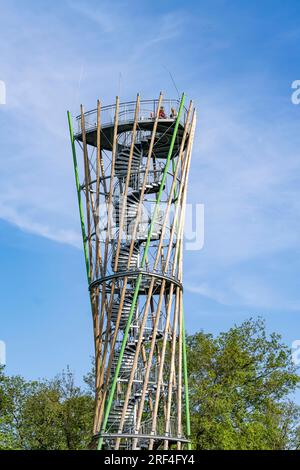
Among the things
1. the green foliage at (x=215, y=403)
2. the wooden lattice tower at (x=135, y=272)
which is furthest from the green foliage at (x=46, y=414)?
the wooden lattice tower at (x=135, y=272)

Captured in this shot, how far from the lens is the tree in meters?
37.2

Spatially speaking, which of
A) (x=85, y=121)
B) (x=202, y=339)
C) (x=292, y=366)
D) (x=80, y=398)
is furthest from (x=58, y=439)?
(x=85, y=121)

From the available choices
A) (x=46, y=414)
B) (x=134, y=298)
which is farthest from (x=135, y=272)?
(x=46, y=414)

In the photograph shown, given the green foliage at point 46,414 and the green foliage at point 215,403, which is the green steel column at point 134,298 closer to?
the green foliage at point 215,403

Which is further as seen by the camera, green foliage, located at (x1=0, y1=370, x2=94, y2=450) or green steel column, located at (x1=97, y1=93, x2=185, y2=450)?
green foliage, located at (x1=0, y1=370, x2=94, y2=450)

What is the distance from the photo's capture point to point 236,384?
39.8 m

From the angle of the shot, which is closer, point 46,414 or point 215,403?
point 215,403

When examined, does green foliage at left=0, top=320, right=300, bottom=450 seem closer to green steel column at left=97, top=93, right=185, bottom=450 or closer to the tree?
the tree

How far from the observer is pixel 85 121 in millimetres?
31891

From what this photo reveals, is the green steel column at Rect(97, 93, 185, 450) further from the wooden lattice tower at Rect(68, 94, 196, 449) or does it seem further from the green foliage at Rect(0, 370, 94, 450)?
the green foliage at Rect(0, 370, 94, 450)

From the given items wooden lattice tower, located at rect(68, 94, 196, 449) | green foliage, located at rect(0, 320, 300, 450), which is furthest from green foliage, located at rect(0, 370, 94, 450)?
wooden lattice tower, located at rect(68, 94, 196, 449)

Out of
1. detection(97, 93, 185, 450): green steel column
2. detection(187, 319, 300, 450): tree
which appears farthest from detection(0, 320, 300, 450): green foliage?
detection(97, 93, 185, 450): green steel column

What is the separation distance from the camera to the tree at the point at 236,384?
3716cm

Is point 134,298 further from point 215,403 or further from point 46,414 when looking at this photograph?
point 46,414
